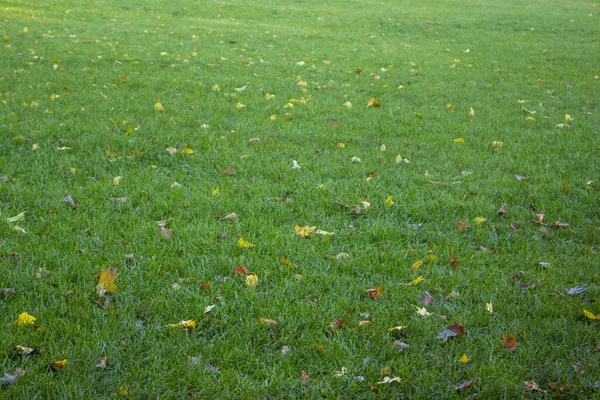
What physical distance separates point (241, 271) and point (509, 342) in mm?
1638

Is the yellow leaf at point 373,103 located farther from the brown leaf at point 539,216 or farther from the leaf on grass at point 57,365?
the leaf on grass at point 57,365

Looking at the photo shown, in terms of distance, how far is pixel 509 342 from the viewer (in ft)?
9.79

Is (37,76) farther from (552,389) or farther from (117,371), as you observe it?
(552,389)

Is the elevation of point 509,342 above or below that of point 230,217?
below

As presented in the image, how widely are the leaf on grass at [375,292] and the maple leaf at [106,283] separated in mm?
1526

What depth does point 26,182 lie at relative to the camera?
478 cm

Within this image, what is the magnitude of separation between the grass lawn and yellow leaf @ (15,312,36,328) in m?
0.01

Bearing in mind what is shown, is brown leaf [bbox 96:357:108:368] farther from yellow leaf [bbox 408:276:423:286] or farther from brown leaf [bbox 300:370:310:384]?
yellow leaf [bbox 408:276:423:286]

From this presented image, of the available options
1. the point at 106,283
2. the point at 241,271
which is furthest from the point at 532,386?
the point at 106,283

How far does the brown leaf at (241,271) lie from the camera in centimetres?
355

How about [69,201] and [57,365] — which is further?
[69,201]

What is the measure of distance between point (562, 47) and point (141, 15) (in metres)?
11.0

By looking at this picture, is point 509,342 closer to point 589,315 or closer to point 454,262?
point 589,315

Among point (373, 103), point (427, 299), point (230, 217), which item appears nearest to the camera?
point (427, 299)
